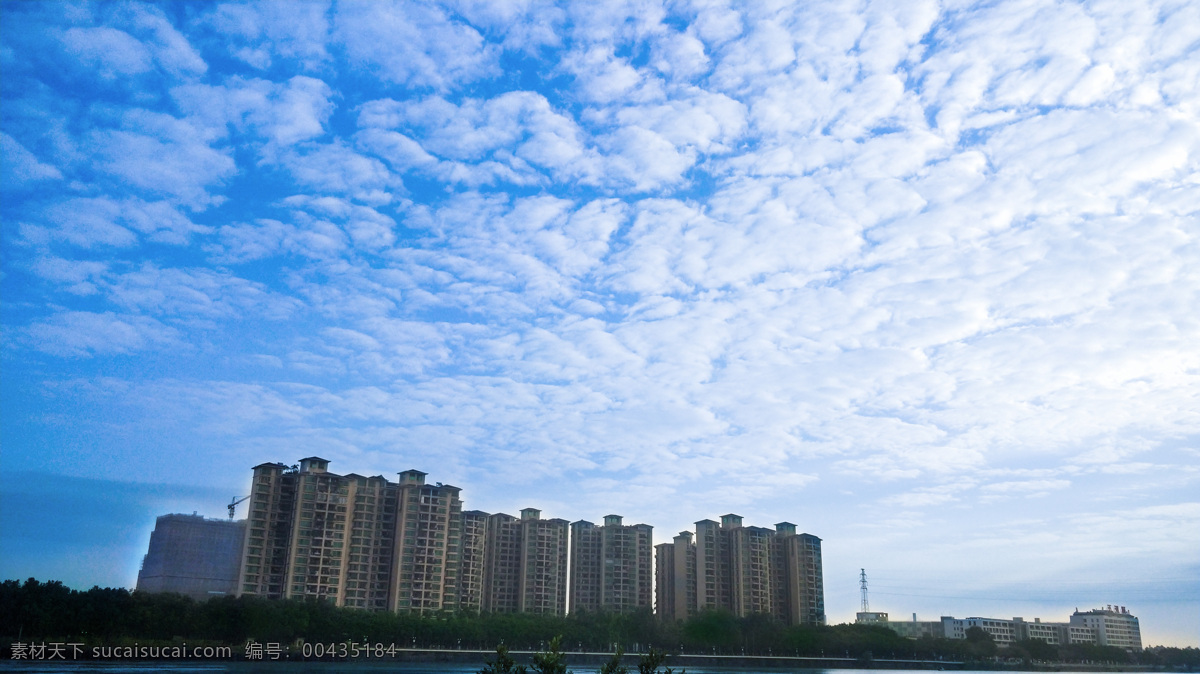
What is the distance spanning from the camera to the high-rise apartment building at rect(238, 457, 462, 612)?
5884 centimetres

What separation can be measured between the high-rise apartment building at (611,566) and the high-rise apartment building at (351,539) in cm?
1722

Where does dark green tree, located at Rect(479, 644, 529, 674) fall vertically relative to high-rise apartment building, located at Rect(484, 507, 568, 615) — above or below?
below

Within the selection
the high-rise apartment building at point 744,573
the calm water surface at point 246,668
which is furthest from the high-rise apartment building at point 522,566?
the calm water surface at point 246,668

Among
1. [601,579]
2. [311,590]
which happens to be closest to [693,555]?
[601,579]

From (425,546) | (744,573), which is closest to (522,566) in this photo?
(425,546)

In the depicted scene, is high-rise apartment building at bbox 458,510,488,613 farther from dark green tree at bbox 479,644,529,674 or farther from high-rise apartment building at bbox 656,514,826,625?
dark green tree at bbox 479,644,529,674

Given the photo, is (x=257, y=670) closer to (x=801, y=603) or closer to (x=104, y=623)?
(x=104, y=623)

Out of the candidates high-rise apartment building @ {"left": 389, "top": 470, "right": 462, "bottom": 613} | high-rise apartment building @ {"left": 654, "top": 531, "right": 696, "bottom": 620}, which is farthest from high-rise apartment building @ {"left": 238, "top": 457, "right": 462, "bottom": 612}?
high-rise apartment building @ {"left": 654, "top": 531, "right": 696, "bottom": 620}

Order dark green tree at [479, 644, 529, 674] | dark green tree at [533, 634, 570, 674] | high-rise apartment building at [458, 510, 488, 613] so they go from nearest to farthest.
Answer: dark green tree at [533, 634, 570, 674], dark green tree at [479, 644, 529, 674], high-rise apartment building at [458, 510, 488, 613]

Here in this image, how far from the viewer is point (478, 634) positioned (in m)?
57.2

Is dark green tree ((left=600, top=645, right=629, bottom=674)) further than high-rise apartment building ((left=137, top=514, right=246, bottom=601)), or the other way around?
high-rise apartment building ((left=137, top=514, right=246, bottom=601))

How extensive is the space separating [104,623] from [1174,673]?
108632 millimetres

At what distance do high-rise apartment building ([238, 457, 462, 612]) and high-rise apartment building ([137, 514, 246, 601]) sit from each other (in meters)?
1.99

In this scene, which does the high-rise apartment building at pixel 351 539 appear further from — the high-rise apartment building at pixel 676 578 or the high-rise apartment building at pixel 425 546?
the high-rise apartment building at pixel 676 578
